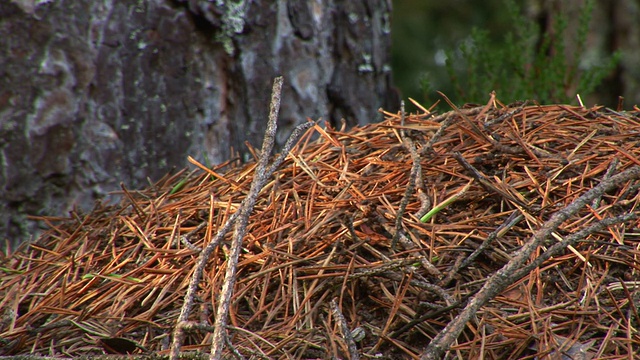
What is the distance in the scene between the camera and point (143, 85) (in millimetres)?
1913

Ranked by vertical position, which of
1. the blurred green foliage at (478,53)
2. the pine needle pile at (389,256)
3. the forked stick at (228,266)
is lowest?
the blurred green foliage at (478,53)

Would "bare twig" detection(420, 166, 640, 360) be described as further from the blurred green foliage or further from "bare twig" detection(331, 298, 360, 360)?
the blurred green foliage

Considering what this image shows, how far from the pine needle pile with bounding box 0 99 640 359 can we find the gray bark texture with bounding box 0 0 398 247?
14.3 inches

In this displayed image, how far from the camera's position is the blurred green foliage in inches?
95.6

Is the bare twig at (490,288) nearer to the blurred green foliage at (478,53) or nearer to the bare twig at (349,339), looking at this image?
the bare twig at (349,339)

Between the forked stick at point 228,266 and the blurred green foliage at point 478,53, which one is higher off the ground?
the forked stick at point 228,266

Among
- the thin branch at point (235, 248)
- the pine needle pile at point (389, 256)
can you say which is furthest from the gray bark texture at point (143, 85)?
the thin branch at point (235, 248)

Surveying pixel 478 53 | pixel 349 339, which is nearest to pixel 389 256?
pixel 349 339

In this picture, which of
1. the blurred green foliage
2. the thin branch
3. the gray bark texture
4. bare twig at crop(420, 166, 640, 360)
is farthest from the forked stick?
the blurred green foliage

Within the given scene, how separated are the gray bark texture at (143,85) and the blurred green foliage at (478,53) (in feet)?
1.57

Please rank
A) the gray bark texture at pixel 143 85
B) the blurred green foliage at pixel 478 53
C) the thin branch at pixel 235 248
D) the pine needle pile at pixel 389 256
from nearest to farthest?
the thin branch at pixel 235 248, the pine needle pile at pixel 389 256, the gray bark texture at pixel 143 85, the blurred green foliage at pixel 478 53

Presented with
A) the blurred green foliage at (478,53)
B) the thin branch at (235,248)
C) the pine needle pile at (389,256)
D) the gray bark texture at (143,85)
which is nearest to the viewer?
the thin branch at (235,248)

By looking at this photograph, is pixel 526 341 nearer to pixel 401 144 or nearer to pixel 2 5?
pixel 401 144

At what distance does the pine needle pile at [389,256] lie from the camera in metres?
0.99
